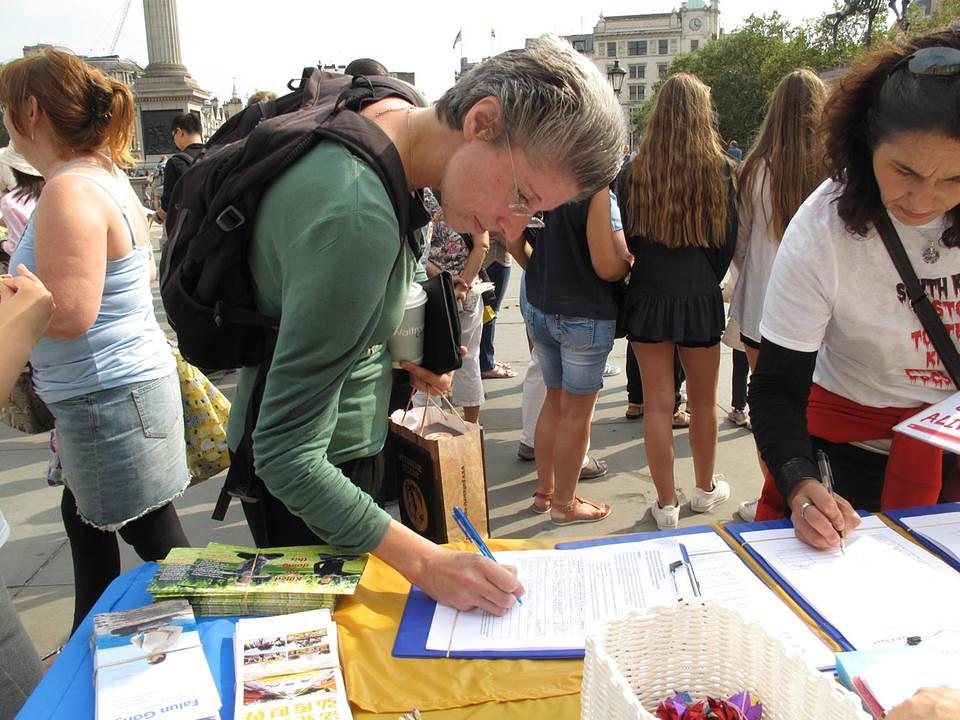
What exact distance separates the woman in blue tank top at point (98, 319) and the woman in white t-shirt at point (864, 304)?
1574 millimetres

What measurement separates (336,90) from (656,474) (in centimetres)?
242

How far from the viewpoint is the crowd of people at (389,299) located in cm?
110

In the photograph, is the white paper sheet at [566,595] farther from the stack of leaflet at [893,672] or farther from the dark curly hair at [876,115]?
the dark curly hair at [876,115]

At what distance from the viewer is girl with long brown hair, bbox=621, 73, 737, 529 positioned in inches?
116

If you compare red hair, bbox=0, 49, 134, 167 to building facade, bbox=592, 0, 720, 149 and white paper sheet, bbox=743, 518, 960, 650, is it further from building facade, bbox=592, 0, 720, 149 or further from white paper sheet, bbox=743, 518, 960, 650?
building facade, bbox=592, 0, 720, 149

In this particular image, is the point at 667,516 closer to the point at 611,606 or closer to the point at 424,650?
the point at 611,606

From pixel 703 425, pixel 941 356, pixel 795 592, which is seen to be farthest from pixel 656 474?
pixel 795 592

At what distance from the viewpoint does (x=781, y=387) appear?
1.60 m

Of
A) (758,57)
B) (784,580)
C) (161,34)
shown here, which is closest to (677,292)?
(784,580)

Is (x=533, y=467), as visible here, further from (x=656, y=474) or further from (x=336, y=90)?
(x=336, y=90)

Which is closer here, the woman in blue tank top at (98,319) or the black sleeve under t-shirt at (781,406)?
the black sleeve under t-shirt at (781,406)

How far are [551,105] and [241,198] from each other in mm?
510

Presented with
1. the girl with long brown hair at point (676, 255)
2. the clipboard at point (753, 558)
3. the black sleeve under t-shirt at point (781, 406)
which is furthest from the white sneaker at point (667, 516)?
the clipboard at point (753, 558)

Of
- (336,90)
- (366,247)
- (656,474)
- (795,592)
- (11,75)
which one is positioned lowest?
(656,474)
